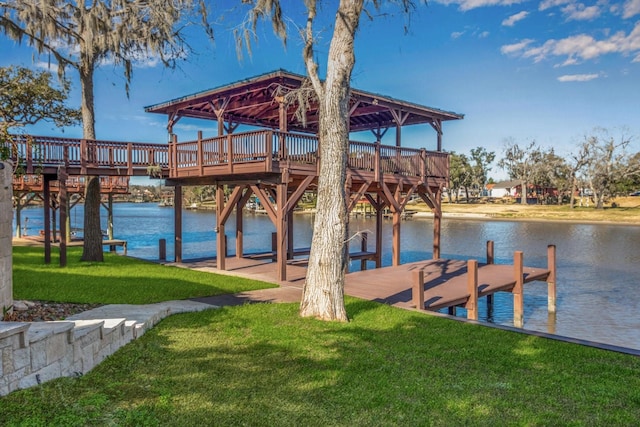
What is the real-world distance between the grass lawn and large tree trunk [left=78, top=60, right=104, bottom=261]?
2.58ft

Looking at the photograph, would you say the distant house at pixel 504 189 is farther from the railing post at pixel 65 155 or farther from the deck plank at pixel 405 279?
the railing post at pixel 65 155

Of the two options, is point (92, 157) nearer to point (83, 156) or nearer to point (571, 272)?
point (83, 156)

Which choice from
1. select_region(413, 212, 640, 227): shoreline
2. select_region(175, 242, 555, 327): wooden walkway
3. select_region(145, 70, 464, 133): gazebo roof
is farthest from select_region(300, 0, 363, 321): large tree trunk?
select_region(413, 212, 640, 227): shoreline

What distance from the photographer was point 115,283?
1183cm

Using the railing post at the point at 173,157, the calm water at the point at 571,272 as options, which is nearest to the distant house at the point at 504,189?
the calm water at the point at 571,272

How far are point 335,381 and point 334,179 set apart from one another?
424cm

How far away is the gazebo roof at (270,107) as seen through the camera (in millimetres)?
14805

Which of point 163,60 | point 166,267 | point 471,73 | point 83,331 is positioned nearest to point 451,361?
point 83,331

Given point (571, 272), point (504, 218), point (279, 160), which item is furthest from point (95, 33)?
point (504, 218)

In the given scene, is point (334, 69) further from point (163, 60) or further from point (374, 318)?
point (163, 60)

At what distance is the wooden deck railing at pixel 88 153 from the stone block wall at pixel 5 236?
8.59 metres

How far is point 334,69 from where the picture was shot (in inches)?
342

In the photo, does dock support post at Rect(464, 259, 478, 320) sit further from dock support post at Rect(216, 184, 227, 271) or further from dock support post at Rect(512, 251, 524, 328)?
dock support post at Rect(216, 184, 227, 271)

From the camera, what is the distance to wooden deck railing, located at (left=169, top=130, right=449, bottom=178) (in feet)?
44.3
